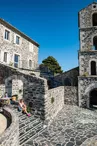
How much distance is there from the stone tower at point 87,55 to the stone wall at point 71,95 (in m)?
0.50

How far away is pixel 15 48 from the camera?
Result: 16344 millimetres

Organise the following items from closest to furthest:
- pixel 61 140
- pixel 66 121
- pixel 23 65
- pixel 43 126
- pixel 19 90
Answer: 1. pixel 61 140
2. pixel 43 126
3. pixel 66 121
4. pixel 19 90
5. pixel 23 65

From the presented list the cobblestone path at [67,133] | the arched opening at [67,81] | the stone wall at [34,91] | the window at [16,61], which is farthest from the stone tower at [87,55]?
the window at [16,61]

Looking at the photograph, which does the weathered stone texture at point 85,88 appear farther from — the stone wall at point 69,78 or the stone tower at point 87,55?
the stone wall at point 69,78

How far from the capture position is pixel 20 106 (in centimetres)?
793

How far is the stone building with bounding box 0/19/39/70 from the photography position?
564 inches

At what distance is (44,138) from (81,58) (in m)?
10.8

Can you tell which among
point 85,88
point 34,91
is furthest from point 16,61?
point 85,88

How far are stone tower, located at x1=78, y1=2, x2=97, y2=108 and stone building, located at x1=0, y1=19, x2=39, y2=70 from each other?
8920 mm

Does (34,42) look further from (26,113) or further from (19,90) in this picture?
(26,113)

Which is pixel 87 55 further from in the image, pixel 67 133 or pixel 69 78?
pixel 67 133

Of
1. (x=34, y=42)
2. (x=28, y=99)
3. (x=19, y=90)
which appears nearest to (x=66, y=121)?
(x=28, y=99)

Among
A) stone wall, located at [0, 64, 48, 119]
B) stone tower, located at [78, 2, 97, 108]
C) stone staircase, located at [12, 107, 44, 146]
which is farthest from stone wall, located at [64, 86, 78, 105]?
stone staircase, located at [12, 107, 44, 146]

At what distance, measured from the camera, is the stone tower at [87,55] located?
13391mm
